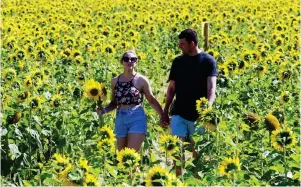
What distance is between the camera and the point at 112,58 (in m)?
9.35

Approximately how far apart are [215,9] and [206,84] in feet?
38.7

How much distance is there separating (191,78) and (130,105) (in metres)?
0.48

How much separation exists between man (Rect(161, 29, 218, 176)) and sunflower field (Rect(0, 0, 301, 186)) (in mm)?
166

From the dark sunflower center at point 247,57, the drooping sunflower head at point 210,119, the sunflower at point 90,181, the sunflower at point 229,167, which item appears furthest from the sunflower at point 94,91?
the dark sunflower center at point 247,57

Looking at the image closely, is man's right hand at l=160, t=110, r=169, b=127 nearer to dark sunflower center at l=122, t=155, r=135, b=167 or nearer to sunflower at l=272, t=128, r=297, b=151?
sunflower at l=272, t=128, r=297, b=151

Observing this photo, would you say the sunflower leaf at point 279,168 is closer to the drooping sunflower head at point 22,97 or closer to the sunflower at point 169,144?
the sunflower at point 169,144

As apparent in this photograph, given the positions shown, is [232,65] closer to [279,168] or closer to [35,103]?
[35,103]

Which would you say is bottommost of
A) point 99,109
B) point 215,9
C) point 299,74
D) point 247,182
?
point 247,182

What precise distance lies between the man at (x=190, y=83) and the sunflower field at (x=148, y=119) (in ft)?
0.55

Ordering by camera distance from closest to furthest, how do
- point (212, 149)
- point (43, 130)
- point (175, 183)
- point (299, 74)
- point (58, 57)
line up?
point (175, 183), point (212, 149), point (43, 130), point (299, 74), point (58, 57)

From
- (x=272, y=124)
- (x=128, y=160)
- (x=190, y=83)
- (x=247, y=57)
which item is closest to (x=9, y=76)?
(x=190, y=83)

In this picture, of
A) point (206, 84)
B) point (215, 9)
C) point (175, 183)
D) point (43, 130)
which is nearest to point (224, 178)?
point (175, 183)

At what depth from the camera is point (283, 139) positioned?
4.23 meters

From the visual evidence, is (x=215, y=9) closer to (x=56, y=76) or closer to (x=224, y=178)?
(x=56, y=76)
